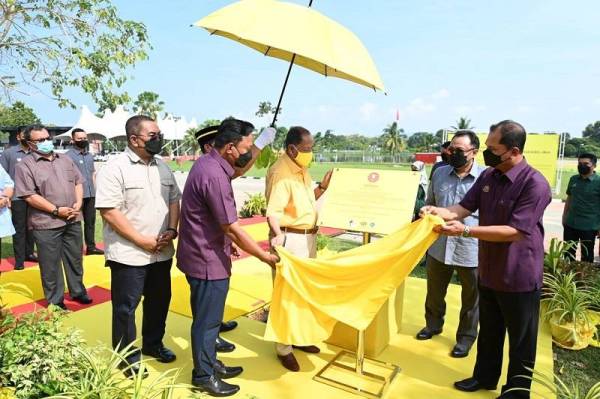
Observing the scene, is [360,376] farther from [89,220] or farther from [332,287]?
[89,220]

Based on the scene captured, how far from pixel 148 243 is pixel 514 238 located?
251 centimetres

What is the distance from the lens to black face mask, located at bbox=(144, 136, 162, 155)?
3.05 meters

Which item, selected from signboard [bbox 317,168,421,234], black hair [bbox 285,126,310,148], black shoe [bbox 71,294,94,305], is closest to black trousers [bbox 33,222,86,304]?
black shoe [bbox 71,294,94,305]

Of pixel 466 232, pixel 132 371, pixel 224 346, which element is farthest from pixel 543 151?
pixel 132 371

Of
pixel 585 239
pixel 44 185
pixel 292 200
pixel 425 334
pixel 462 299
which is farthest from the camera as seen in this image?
pixel 585 239

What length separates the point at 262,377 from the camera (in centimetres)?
320

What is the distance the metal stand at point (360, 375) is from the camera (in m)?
3.05

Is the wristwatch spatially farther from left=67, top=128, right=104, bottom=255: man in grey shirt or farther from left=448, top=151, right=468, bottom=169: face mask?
left=67, top=128, right=104, bottom=255: man in grey shirt

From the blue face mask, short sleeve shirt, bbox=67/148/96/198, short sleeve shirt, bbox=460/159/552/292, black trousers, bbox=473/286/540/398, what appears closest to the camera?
short sleeve shirt, bbox=460/159/552/292

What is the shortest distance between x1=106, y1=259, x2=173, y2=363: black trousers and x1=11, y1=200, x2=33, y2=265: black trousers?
142 inches

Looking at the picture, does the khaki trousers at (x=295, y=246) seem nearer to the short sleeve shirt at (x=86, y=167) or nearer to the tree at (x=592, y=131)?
the short sleeve shirt at (x=86, y=167)

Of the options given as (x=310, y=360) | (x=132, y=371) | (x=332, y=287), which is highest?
(x=332, y=287)

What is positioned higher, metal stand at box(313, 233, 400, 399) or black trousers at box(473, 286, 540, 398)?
black trousers at box(473, 286, 540, 398)

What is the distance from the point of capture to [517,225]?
2619 mm
